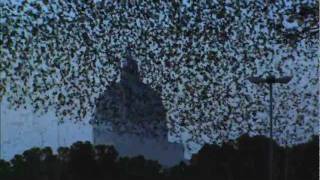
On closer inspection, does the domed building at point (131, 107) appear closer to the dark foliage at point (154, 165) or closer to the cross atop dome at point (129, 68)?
the cross atop dome at point (129, 68)

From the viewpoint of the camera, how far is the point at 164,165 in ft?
61.3

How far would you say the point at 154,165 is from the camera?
62.8ft

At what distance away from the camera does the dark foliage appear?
48.9ft

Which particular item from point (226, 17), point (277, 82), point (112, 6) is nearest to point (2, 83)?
point (112, 6)

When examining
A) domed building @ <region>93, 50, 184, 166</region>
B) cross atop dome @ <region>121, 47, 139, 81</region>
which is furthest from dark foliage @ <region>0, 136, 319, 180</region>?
cross atop dome @ <region>121, 47, 139, 81</region>

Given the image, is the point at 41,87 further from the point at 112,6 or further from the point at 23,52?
the point at 112,6

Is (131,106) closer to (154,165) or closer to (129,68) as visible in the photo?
(129,68)

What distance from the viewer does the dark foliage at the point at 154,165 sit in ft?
48.9

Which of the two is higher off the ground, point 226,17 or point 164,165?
point 226,17

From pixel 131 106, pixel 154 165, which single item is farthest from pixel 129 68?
pixel 154 165

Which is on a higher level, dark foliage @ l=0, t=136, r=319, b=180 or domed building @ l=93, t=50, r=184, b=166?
domed building @ l=93, t=50, r=184, b=166

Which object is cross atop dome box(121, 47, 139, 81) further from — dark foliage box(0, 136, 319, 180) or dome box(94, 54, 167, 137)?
dark foliage box(0, 136, 319, 180)

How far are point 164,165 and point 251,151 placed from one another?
251 cm

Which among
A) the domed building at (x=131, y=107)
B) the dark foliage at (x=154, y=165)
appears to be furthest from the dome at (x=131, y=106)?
the dark foliage at (x=154, y=165)
